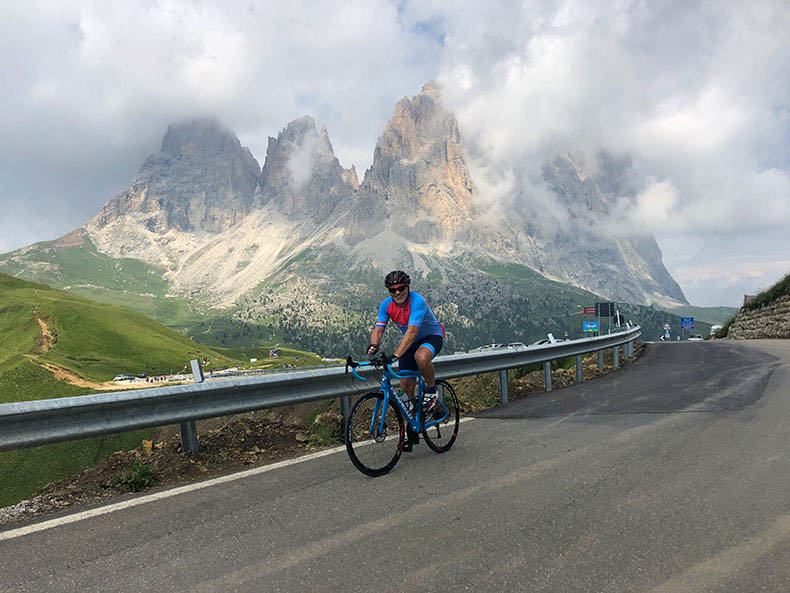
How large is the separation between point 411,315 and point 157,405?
315cm

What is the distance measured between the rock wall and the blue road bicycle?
33789mm

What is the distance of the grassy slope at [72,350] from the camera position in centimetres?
7300

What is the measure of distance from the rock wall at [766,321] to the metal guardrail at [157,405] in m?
32.9

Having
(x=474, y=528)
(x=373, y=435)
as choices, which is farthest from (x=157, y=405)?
(x=474, y=528)

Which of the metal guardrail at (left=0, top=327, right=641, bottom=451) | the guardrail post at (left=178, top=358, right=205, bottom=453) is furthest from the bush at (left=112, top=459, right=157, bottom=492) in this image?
the guardrail post at (left=178, top=358, right=205, bottom=453)

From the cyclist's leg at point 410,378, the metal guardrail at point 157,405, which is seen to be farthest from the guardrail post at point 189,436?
the cyclist's leg at point 410,378

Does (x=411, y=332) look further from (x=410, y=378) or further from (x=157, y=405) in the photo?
(x=157, y=405)

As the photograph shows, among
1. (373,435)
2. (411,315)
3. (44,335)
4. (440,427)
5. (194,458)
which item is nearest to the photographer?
(373,435)

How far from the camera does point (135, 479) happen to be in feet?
19.9

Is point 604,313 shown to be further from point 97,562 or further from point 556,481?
point 97,562

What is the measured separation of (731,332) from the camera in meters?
44.1

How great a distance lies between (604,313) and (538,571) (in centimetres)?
2518

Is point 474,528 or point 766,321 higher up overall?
point 766,321

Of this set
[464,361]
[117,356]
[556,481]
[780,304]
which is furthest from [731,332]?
[117,356]
